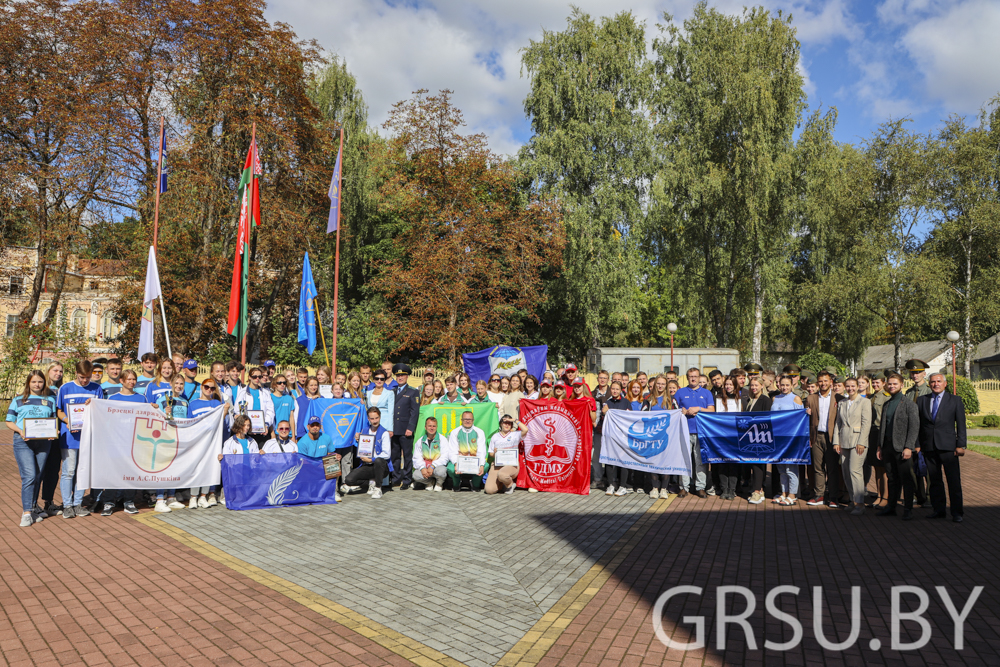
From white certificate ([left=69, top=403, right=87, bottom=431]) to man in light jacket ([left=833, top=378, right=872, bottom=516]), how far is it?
10.7m

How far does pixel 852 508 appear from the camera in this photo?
9586 mm

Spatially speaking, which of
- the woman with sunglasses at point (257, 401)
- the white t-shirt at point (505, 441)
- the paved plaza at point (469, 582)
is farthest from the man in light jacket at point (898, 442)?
the woman with sunglasses at point (257, 401)

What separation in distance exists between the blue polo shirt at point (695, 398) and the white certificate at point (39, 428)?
9105mm

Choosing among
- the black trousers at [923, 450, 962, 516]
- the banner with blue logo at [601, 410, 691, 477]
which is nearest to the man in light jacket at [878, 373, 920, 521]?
the black trousers at [923, 450, 962, 516]

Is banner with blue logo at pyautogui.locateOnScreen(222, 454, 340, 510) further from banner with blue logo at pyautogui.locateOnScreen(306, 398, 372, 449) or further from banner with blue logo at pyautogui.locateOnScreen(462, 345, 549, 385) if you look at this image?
banner with blue logo at pyautogui.locateOnScreen(462, 345, 549, 385)

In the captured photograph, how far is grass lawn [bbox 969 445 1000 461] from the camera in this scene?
16022 millimetres

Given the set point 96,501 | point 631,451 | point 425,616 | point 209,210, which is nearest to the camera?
A: point 425,616

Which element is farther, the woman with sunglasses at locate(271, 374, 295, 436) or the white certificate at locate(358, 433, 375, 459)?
the white certificate at locate(358, 433, 375, 459)

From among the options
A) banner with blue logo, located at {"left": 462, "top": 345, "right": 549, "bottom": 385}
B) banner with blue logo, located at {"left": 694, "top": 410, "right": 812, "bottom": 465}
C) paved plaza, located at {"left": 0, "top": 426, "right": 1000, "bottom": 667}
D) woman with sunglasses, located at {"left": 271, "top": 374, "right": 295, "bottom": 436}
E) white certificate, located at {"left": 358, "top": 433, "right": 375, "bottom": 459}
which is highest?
Result: banner with blue logo, located at {"left": 462, "top": 345, "right": 549, "bottom": 385}

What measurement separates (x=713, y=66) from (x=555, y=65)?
8000 mm

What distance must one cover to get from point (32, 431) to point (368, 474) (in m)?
4.58

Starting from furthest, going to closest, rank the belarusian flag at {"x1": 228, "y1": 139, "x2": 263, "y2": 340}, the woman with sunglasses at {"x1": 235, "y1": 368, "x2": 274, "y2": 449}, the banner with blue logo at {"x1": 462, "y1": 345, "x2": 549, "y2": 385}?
1. the banner with blue logo at {"x1": 462, "y1": 345, "x2": 549, "y2": 385}
2. the belarusian flag at {"x1": 228, "y1": 139, "x2": 263, "y2": 340}
3. the woman with sunglasses at {"x1": 235, "y1": 368, "x2": 274, "y2": 449}

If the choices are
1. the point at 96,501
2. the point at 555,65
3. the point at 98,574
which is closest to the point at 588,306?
the point at 555,65

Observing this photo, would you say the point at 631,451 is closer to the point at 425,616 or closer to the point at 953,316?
the point at 425,616
